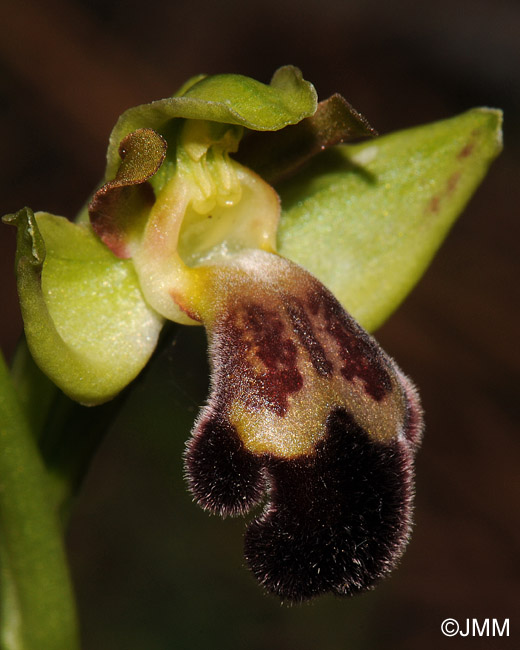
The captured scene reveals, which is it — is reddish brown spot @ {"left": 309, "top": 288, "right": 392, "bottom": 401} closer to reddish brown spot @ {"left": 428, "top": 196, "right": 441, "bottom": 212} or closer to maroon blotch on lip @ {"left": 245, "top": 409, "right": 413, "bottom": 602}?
maroon blotch on lip @ {"left": 245, "top": 409, "right": 413, "bottom": 602}

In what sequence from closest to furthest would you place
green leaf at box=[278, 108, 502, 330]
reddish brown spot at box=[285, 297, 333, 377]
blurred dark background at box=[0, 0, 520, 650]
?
reddish brown spot at box=[285, 297, 333, 377], green leaf at box=[278, 108, 502, 330], blurred dark background at box=[0, 0, 520, 650]

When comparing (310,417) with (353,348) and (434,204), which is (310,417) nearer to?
(353,348)

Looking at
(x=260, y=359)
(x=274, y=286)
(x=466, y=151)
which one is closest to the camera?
(x=260, y=359)

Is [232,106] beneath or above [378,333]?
above

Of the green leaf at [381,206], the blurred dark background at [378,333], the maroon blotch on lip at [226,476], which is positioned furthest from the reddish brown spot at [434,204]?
the blurred dark background at [378,333]

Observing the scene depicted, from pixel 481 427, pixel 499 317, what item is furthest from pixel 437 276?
pixel 481 427

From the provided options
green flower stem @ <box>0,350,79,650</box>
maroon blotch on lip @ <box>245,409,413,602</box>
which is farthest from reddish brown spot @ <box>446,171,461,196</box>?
green flower stem @ <box>0,350,79,650</box>

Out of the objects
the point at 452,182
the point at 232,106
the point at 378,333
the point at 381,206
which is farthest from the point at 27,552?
the point at 378,333

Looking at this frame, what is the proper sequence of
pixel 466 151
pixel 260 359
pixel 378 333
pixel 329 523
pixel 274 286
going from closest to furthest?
1. pixel 329 523
2. pixel 260 359
3. pixel 274 286
4. pixel 466 151
5. pixel 378 333
